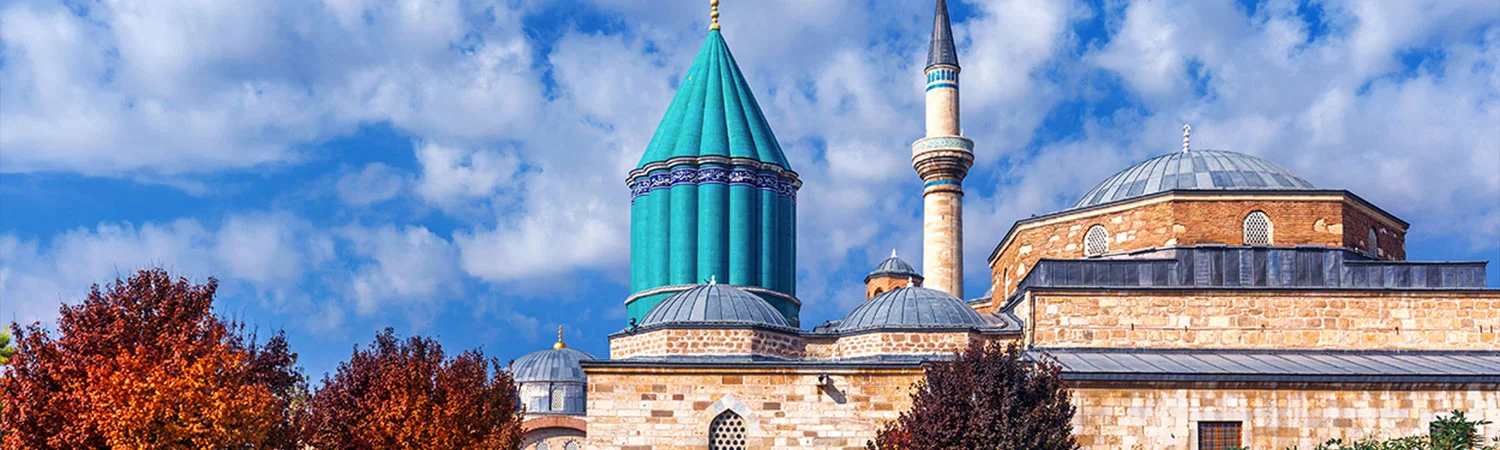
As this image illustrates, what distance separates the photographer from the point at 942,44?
29891mm

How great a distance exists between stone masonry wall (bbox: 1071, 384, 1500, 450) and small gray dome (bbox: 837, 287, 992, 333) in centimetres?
283

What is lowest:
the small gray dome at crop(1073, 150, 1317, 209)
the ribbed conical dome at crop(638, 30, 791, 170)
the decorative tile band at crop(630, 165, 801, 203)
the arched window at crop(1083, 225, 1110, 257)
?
the arched window at crop(1083, 225, 1110, 257)

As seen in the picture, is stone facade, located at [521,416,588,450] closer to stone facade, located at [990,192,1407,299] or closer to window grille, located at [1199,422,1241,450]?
stone facade, located at [990,192,1407,299]

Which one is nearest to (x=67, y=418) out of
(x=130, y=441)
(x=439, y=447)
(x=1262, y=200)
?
(x=130, y=441)

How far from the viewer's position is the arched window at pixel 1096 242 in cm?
2297

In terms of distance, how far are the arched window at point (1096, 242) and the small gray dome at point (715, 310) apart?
495cm

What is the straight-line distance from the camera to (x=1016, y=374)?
1678cm

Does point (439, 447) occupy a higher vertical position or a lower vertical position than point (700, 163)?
lower

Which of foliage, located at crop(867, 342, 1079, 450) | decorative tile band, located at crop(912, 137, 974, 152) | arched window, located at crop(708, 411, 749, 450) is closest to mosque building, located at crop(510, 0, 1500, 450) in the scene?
arched window, located at crop(708, 411, 749, 450)

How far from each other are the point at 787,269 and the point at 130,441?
18.6 m

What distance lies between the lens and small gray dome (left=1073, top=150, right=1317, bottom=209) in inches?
909

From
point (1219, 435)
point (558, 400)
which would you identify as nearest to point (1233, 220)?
point (1219, 435)

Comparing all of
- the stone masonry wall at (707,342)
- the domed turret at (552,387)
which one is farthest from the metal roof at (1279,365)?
the domed turret at (552,387)

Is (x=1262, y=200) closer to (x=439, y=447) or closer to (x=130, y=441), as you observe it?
(x=439, y=447)
